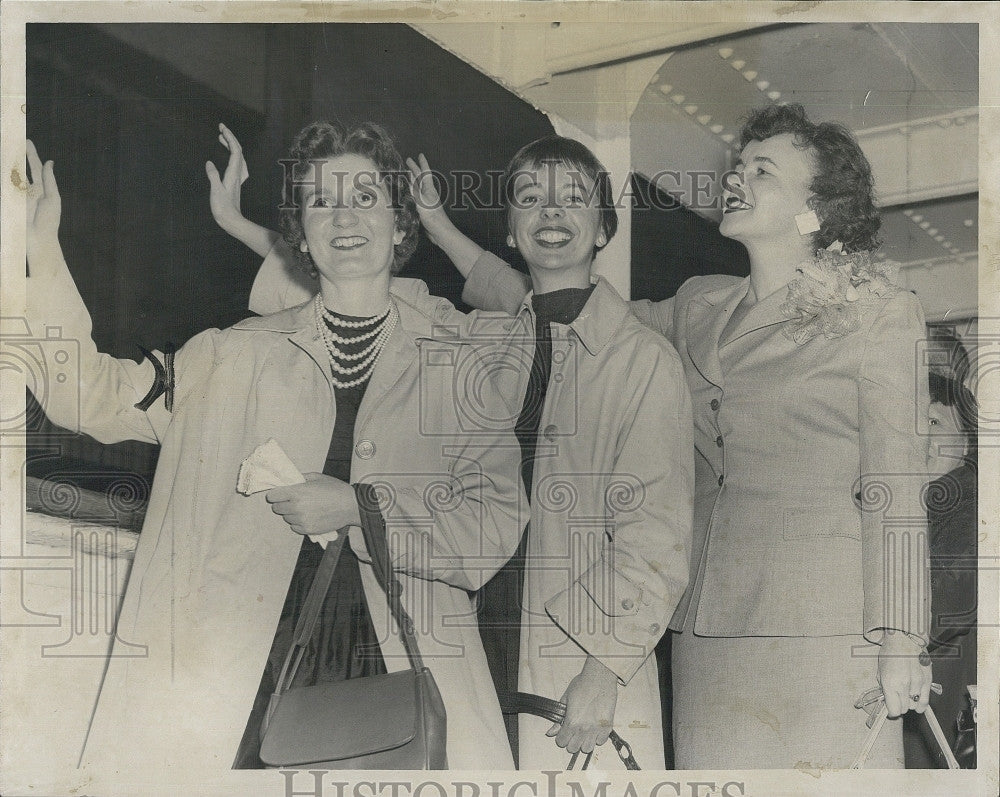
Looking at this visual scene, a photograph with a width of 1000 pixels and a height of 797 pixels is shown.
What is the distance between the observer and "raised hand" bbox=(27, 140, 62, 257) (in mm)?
3143

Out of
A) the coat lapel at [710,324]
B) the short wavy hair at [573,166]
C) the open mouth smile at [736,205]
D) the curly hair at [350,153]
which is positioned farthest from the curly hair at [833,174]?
the curly hair at [350,153]

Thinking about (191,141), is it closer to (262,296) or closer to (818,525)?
(262,296)

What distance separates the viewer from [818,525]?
9.75ft

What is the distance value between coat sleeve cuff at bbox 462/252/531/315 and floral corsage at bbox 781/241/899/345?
2.42 feet

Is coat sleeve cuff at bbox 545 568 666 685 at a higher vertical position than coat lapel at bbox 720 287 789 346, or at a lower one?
lower

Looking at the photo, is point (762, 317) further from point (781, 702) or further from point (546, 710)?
point (546, 710)

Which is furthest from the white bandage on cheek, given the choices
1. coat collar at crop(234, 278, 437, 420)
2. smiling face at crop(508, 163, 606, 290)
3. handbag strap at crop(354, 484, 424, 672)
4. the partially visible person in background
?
handbag strap at crop(354, 484, 424, 672)

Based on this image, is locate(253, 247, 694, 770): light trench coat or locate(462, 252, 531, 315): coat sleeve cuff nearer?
locate(253, 247, 694, 770): light trench coat

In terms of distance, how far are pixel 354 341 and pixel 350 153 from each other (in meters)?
0.54

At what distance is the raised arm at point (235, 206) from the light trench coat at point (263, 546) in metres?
0.31

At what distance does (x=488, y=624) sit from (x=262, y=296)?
1119 millimetres

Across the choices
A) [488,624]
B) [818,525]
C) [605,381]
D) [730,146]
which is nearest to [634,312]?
[605,381]

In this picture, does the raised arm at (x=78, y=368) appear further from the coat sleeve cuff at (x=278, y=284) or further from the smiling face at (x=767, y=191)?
the smiling face at (x=767, y=191)

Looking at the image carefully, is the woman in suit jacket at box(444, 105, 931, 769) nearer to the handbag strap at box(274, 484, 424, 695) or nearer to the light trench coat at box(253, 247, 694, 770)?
the light trench coat at box(253, 247, 694, 770)
